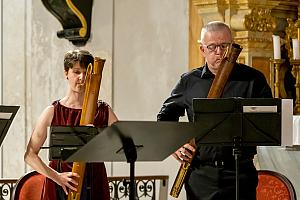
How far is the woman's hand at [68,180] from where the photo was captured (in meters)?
5.23

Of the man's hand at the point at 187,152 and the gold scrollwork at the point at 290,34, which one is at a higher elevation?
the gold scrollwork at the point at 290,34

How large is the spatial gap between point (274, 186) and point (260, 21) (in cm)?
191

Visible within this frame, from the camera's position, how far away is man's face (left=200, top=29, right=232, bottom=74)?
16.9 feet

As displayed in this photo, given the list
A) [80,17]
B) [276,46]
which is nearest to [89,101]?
[276,46]

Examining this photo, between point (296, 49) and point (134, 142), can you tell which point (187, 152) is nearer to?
point (134, 142)

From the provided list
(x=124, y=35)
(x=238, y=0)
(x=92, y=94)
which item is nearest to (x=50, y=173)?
(x=92, y=94)

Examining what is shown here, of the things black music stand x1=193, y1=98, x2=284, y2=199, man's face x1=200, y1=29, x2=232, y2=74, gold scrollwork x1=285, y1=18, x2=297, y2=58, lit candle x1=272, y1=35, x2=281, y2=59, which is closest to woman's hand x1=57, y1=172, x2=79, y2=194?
black music stand x1=193, y1=98, x2=284, y2=199

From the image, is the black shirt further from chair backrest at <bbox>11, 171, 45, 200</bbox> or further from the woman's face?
chair backrest at <bbox>11, 171, 45, 200</bbox>

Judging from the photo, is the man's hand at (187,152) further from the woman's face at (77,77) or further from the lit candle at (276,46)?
the lit candle at (276,46)

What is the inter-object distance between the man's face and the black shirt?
81mm

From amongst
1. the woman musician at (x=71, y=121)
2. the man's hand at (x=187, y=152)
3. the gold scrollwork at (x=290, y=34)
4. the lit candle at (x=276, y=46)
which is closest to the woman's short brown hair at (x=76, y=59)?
the woman musician at (x=71, y=121)

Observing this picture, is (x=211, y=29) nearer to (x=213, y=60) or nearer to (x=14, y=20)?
(x=213, y=60)

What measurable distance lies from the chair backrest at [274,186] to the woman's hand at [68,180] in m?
1.65

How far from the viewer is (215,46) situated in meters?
5.16
